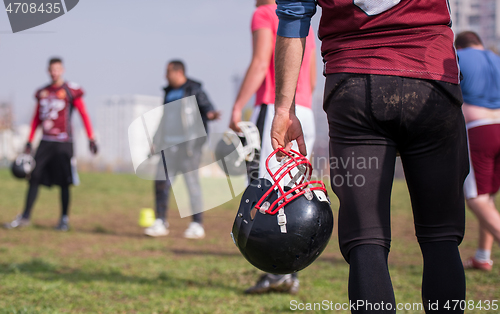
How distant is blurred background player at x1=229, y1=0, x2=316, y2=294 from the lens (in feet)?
9.48

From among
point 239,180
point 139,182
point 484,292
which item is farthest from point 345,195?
point 139,182

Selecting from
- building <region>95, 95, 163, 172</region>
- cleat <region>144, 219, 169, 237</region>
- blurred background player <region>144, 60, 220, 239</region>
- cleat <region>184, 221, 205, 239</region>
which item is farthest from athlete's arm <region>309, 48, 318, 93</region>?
building <region>95, 95, 163, 172</region>

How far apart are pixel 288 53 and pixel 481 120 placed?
105 inches

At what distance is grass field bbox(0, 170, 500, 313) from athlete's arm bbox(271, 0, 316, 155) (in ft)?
4.79

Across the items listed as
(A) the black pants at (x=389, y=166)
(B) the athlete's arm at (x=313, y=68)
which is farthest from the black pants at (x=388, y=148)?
(B) the athlete's arm at (x=313, y=68)

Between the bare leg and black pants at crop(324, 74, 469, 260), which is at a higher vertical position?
black pants at crop(324, 74, 469, 260)

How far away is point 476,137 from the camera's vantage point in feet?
12.1

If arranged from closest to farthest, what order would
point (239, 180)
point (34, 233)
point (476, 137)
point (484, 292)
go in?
point (484, 292) → point (239, 180) → point (476, 137) → point (34, 233)

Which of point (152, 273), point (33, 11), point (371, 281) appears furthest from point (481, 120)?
point (33, 11)

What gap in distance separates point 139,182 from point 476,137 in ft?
37.4

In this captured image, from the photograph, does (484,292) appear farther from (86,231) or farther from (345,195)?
(86,231)

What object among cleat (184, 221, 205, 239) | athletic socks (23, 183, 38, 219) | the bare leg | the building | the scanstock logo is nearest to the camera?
the scanstock logo

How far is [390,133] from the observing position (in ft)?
5.04

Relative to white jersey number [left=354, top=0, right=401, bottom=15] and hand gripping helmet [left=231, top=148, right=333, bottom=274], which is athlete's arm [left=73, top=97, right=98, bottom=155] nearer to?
hand gripping helmet [left=231, top=148, right=333, bottom=274]
